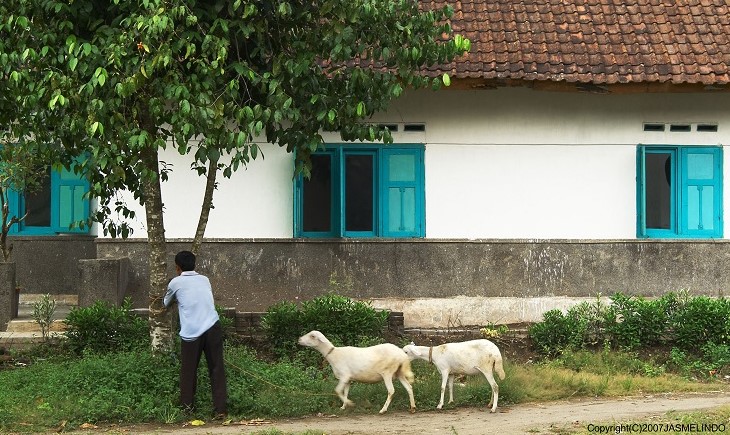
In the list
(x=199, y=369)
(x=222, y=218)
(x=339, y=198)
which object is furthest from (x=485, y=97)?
(x=199, y=369)

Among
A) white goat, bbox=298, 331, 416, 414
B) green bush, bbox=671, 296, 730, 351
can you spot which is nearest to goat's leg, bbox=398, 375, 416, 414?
white goat, bbox=298, 331, 416, 414

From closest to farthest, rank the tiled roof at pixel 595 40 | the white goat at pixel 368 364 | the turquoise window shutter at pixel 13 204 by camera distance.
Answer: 1. the white goat at pixel 368 364
2. the tiled roof at pixel 595 40
3. the turquoise window shutter at pixel 13 204

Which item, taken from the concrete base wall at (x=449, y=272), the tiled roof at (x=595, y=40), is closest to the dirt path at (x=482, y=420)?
the concrete base wall at (x=449, y=272)

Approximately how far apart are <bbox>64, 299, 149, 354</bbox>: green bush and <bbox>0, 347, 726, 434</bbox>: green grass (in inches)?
11.4

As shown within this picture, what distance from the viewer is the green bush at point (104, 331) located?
1170 cm

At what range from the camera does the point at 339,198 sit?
13.6 meters

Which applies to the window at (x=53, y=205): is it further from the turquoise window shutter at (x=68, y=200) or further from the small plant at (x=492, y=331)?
the small plant at (x=492, y=331)

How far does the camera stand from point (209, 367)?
9.52 m

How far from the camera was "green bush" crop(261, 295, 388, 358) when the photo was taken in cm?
1212

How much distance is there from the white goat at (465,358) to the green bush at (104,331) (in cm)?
356

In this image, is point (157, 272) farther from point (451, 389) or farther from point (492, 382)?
point (492, 382)

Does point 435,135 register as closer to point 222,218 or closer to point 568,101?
point 568,101

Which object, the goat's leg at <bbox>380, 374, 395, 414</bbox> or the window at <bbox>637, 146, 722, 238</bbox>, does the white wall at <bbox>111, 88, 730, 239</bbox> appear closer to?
the window at <bbox>637, 146, 722, 238</bbox>

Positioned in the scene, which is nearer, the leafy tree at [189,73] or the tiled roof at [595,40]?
the leafy tree at [189,73]
